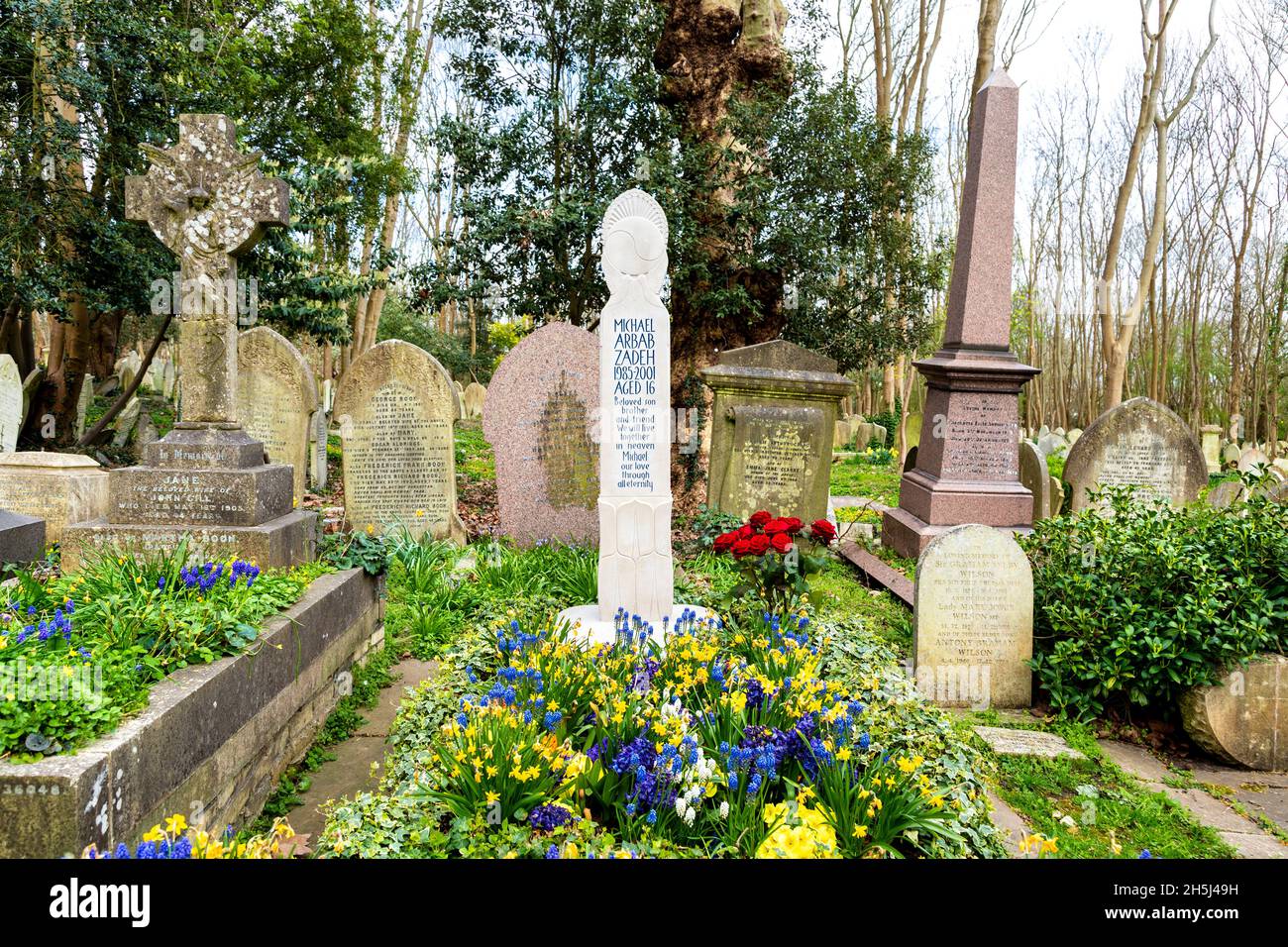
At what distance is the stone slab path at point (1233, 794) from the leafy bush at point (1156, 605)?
353 mm

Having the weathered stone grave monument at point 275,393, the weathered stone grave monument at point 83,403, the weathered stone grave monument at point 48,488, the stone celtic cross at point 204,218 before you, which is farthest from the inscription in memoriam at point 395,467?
the weathered stone grave monument at point 83,403

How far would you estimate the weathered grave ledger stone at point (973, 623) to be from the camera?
4.84m

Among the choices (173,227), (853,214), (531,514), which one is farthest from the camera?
(853,214)

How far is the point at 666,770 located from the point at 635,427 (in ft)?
8.71

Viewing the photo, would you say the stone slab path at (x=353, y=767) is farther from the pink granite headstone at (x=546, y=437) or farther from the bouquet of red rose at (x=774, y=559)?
the pink granite headstone at (x=546, y=437)

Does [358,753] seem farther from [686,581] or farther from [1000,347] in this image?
[1000,347]

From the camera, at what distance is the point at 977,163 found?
8.21m

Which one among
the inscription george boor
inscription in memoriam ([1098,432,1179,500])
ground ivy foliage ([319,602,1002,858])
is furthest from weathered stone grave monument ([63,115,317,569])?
inscription in memoriam ([1098,432,1179,500])

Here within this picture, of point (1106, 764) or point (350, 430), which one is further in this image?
point (350, 430)

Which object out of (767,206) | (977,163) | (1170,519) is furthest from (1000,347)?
(767,206)

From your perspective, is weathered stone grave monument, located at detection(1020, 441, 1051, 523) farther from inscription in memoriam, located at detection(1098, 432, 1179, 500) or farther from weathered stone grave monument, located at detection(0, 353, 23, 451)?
weathered stone grave monument, located at detection(0, 353, 23, 451)

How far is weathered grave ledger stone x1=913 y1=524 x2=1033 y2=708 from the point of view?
484 cm

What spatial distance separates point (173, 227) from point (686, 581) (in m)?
4.39

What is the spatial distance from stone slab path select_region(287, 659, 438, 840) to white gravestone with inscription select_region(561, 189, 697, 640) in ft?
4.40
